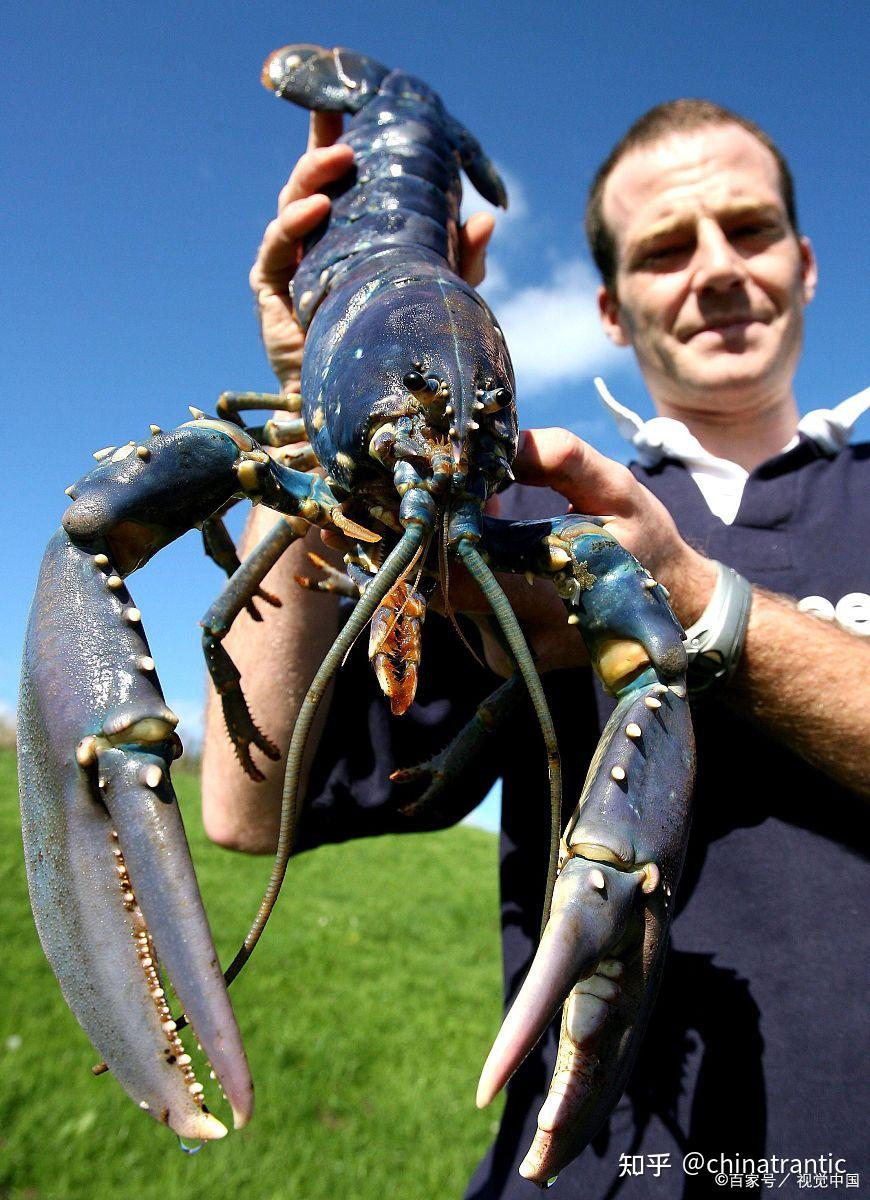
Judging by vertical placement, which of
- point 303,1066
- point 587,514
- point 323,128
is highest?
point 323,128

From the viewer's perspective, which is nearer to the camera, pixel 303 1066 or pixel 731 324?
pixel 731 324

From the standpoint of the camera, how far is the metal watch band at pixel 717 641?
1.99 m

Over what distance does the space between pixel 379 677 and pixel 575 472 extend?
0.74m

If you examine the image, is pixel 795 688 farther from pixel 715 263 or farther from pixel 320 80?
pixel 320 80

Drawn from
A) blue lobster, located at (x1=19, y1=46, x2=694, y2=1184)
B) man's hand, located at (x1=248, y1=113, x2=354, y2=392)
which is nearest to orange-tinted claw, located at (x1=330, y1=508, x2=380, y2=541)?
blue lobster, located at (x1=19, y1=46, x2=694, y2=1184)

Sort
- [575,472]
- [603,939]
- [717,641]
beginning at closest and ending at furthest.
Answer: [603,939] → [575,472] → [717,641]

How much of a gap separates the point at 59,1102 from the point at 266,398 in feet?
12.1

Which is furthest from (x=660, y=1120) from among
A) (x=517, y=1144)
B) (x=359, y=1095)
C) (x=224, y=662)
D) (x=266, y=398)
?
(x=359, y=1095)

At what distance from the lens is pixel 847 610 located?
2383 millimetres

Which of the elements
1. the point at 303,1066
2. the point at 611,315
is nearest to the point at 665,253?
the point at 611,315

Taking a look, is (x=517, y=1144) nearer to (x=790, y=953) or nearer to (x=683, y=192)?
(x=790, y=953)

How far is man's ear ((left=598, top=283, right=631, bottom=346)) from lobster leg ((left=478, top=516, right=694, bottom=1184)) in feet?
8.64

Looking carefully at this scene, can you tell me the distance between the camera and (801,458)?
2.76 metres

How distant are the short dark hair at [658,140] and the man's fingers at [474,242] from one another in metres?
1.00
